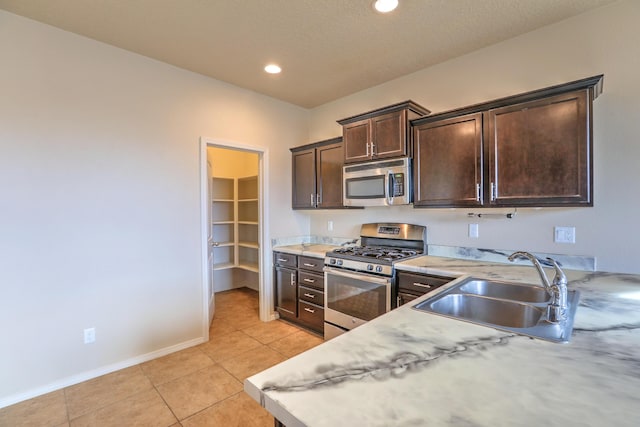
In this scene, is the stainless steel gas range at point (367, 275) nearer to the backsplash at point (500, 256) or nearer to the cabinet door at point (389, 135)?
the backsplash at point (500, 256)

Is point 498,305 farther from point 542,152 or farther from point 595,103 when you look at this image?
point 595,103

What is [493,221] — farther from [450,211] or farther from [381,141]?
[381,141]

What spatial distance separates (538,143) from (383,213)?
159 centimetres

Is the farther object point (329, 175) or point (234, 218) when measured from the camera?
point (234, 218)

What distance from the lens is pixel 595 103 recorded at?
82.6 inches

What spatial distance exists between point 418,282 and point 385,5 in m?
2.02

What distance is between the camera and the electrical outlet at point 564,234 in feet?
7.17

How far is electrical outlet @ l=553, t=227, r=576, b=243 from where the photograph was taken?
2186 mm

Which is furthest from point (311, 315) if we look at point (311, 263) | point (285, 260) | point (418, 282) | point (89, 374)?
point (89, 374)

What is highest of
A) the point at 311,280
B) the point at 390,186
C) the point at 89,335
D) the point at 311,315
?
the point at 390,186

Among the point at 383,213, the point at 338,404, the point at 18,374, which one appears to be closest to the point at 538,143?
the point at 383,213

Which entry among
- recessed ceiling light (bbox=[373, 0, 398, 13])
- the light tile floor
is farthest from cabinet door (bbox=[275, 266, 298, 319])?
recessed ceiling light (bbox=[373, 0, 398, 13])

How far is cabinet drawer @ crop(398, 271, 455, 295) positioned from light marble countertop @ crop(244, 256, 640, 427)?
1.03m

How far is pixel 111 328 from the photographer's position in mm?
2559
